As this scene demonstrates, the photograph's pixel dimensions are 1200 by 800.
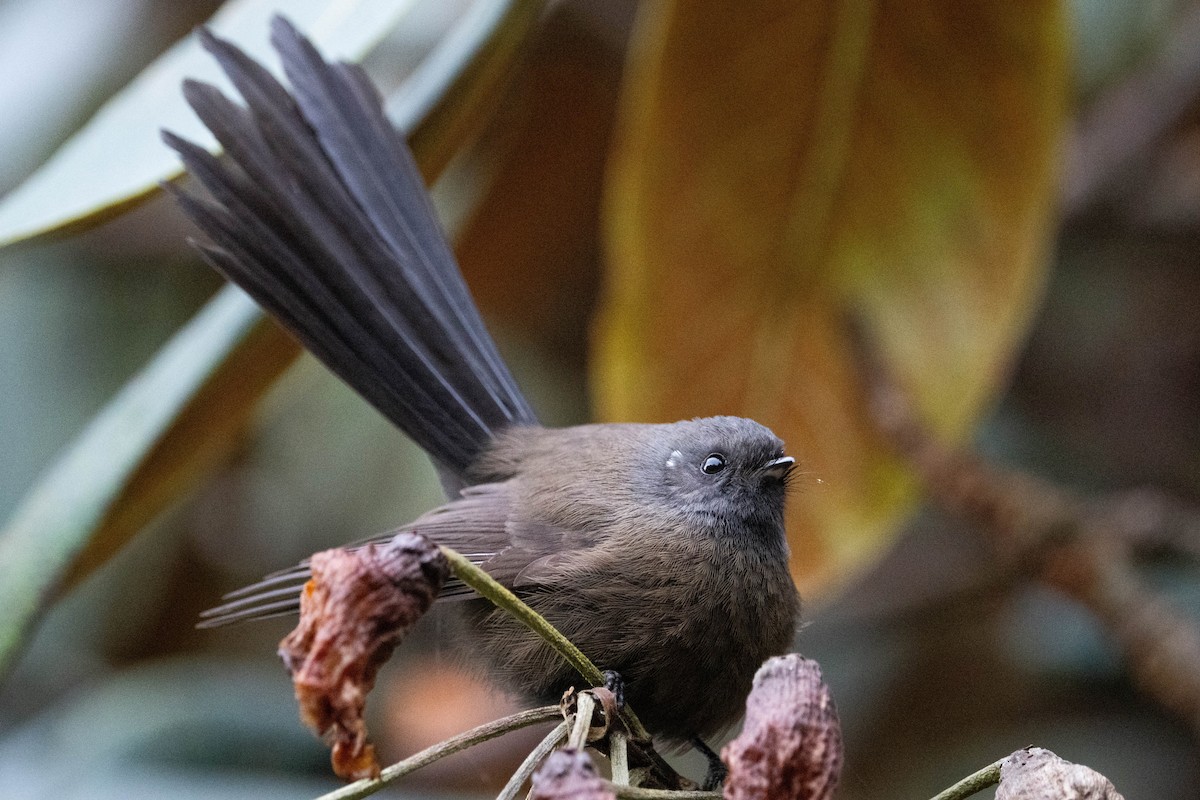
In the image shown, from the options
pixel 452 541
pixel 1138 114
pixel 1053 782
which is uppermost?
pixel 1138 114

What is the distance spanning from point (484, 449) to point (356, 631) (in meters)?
1.32

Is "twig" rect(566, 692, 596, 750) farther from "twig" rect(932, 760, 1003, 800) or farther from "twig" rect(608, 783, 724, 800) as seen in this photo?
"twig" rect(932, 760, 1003, 800)

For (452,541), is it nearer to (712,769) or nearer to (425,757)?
(712,769)

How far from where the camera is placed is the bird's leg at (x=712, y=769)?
2.07m

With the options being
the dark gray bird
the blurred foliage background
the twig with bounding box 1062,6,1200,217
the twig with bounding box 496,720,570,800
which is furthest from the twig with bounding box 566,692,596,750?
the twig with bounding box 1062,6,1200,217

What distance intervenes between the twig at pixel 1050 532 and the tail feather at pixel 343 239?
3.21 ft

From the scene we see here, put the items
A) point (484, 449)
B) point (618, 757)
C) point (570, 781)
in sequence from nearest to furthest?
point (570, 781) → point (618, 757) → point (484, 449)

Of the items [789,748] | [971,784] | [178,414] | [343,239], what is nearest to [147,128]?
[343,239]

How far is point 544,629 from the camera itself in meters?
1.30

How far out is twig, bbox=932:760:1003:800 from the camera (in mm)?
1249

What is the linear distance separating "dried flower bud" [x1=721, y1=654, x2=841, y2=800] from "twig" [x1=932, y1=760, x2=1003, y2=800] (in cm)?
13

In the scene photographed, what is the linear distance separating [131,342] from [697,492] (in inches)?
82.5

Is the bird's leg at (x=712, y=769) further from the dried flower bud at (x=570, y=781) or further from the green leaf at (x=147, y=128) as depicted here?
the green leaf at (x=147, y=128)

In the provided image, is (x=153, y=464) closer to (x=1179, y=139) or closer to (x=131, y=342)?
(x=131, y=342)
